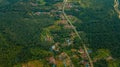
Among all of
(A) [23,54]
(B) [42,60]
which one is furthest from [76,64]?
(A) [23,54]

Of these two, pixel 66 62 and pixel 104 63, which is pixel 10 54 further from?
pixel 104 63

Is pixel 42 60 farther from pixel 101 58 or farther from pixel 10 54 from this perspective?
pixel 101 58

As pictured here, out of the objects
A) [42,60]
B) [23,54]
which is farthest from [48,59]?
[23,54]

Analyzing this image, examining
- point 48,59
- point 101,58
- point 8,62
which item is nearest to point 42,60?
point 48,59

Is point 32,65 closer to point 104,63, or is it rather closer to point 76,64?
point 76,64

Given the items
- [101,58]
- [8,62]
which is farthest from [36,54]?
[101,58]

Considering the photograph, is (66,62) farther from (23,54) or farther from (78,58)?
(23,54)
